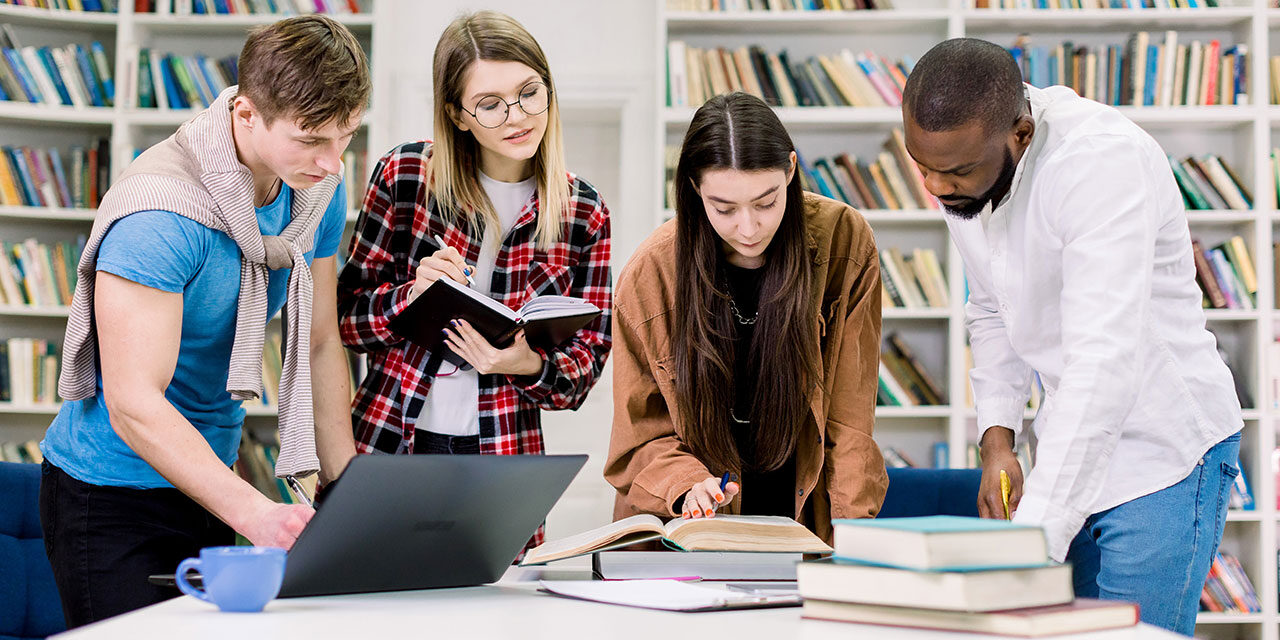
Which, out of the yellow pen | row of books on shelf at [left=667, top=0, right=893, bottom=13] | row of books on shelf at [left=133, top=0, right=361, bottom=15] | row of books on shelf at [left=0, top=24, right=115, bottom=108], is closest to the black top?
the yellow pen

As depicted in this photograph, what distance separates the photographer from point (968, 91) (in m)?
1.38

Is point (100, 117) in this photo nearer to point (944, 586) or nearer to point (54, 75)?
point (54, 75)

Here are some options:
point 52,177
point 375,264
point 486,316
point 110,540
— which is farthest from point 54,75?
point 110,540

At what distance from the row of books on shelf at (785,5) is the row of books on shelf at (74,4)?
2.05 m

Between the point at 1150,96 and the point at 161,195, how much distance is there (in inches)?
136

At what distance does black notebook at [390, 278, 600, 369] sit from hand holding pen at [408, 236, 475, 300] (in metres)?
0.04

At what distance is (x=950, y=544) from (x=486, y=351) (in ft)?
3.70

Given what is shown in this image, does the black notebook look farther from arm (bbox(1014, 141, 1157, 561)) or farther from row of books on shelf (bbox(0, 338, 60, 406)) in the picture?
row of books on shelf (bbox(0, 338, 60, 406))

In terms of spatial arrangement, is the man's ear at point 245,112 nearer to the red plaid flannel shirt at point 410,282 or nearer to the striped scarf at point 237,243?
the striped scarf at point 237,243

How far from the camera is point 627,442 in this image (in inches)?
70.9

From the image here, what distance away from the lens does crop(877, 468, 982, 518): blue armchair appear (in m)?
2.21

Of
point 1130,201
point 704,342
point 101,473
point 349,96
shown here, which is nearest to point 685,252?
point 704,342

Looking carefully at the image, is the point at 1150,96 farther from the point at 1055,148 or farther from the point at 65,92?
the point at 65,92

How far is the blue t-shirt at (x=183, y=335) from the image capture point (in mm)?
1409
